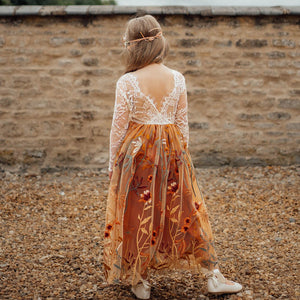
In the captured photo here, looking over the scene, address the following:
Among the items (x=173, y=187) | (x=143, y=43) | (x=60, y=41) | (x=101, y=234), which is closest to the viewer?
(x=143, y=43)

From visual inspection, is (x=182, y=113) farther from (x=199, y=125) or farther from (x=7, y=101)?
(x=7, y=101)

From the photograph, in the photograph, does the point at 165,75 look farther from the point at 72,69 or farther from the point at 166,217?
the point at 72,69

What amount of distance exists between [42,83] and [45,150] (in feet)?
3.11

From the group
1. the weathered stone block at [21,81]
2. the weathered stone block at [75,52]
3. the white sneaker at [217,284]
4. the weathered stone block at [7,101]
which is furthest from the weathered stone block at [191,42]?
the white sneaker at [217,284]

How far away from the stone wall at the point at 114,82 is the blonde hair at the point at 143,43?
10.9ft

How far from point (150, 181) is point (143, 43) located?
79cm

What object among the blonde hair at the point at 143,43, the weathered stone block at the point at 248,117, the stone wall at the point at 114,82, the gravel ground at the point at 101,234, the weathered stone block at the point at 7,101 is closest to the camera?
the blonde hair at the point at 143,43

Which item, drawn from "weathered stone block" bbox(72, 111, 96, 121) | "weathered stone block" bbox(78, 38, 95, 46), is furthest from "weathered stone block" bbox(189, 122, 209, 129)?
"weathered stone block" bbox(78, 38, 95, 46)

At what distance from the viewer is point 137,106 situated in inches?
91.4

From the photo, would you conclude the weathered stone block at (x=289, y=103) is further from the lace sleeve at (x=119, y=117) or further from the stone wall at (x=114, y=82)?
the lace sleeve at (x=119, y=117)

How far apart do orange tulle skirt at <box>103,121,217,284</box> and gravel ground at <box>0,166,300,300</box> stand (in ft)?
0.96

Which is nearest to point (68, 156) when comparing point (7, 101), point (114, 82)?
point (7, 101)

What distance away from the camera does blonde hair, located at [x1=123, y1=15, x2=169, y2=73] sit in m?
2.24

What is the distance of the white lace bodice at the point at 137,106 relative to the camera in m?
2.29
